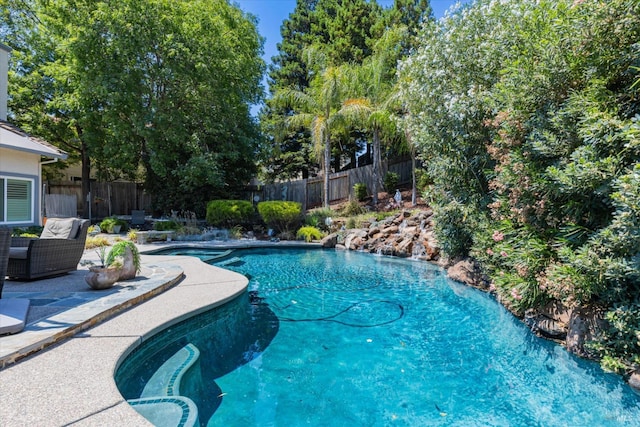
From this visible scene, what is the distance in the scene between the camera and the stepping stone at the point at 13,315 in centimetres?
312

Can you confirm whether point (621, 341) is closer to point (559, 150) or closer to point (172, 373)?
point (559, 150)

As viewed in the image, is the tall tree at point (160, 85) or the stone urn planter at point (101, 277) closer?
the stone urn planter at point (101, 277)

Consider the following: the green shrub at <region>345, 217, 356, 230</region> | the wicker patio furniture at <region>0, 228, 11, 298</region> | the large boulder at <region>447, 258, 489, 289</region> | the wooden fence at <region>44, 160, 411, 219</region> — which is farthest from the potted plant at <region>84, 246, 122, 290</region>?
the wooden fence at <region>44, 160, 411, 219</region>

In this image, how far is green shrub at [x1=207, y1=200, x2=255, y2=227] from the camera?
1394 cm

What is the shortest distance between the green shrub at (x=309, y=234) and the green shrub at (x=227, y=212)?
2.71m

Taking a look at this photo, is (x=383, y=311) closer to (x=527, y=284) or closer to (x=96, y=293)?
(x=527, y=284)

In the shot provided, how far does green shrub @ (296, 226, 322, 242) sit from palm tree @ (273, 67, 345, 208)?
241 centimetres

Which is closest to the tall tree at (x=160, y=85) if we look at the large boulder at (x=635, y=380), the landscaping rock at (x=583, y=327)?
the landscaping rock at (x=583, y=327)

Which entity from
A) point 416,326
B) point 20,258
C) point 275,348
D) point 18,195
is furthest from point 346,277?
point 18,195

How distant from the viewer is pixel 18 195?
7465 mm

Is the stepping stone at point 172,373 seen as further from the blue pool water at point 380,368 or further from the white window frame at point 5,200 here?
the white window frame at point 5,200

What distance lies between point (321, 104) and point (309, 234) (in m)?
5.96

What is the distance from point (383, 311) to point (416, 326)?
0.73 metres

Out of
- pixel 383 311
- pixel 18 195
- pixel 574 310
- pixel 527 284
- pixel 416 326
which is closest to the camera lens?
pixel 574 310
